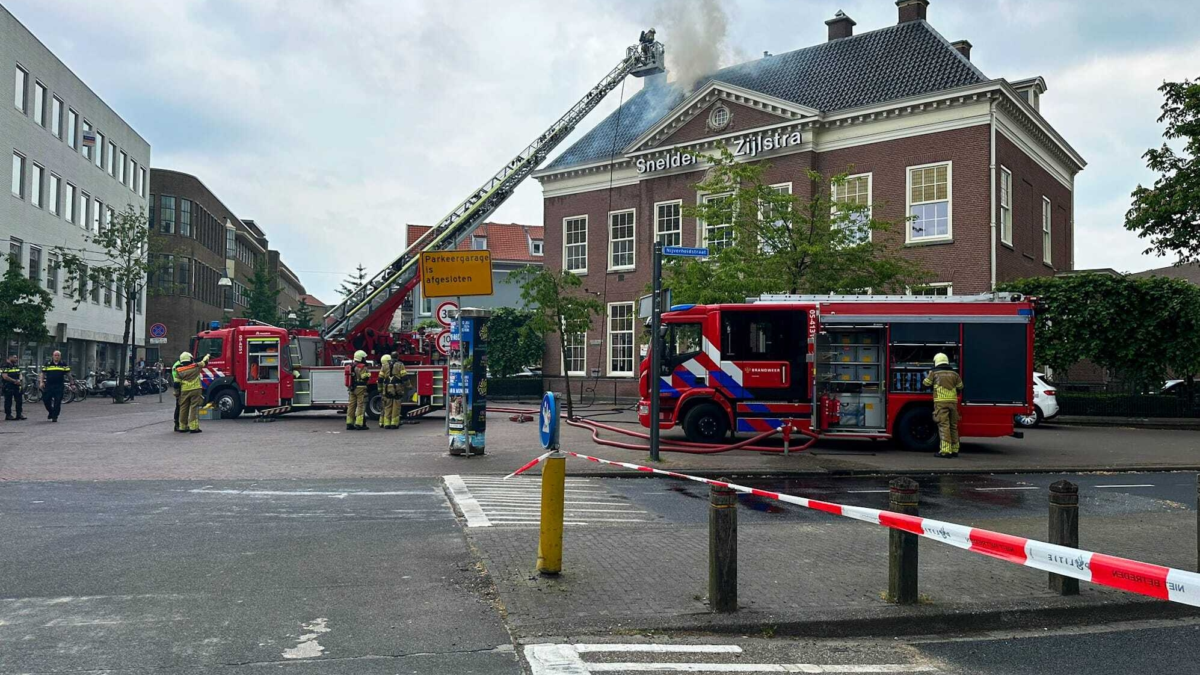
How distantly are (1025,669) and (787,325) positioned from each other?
12.1 metres

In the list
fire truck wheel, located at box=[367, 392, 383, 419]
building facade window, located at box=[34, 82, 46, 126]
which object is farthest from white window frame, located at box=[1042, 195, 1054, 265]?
building facade window, located at box=[34, 82, 46, 126]

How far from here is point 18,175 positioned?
37.0 metres

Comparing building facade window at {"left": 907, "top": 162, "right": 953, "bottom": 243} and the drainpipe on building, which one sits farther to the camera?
building facade window at {"left": 907, "top": 162, "right": 953, "bottom": 243}

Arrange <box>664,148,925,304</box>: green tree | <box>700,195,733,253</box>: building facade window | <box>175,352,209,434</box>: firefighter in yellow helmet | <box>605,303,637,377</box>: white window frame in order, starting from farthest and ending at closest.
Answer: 1. <box>605,303,637,377</box>: white window frame
2. <box>700,195,733,253</box>: building facade window
3. <box>664,148,925,304</box>: green tree
4. <box>175,352,209,434</box>: firefighter in yellow helmet

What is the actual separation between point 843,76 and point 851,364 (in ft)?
65.3

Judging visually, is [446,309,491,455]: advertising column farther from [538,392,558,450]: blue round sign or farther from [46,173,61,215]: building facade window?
[46,173,61,215]: building facade window

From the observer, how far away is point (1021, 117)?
3027 centimetres

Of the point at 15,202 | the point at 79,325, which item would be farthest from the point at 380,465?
the point at 79,325

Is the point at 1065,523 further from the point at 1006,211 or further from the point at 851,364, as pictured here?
the point at 1006,211

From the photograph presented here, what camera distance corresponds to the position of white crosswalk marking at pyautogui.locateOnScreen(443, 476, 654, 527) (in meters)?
9.10

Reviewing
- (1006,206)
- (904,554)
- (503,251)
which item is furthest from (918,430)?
(503,251)

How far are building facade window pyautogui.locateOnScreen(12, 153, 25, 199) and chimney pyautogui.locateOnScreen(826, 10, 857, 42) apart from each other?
32568mm

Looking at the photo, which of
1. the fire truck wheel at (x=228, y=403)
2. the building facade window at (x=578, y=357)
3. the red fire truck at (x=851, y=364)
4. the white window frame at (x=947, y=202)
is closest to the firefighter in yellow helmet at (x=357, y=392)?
the fire truck wheel at (x=228, y=403)

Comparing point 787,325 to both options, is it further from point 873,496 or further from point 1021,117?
point 1021,117
